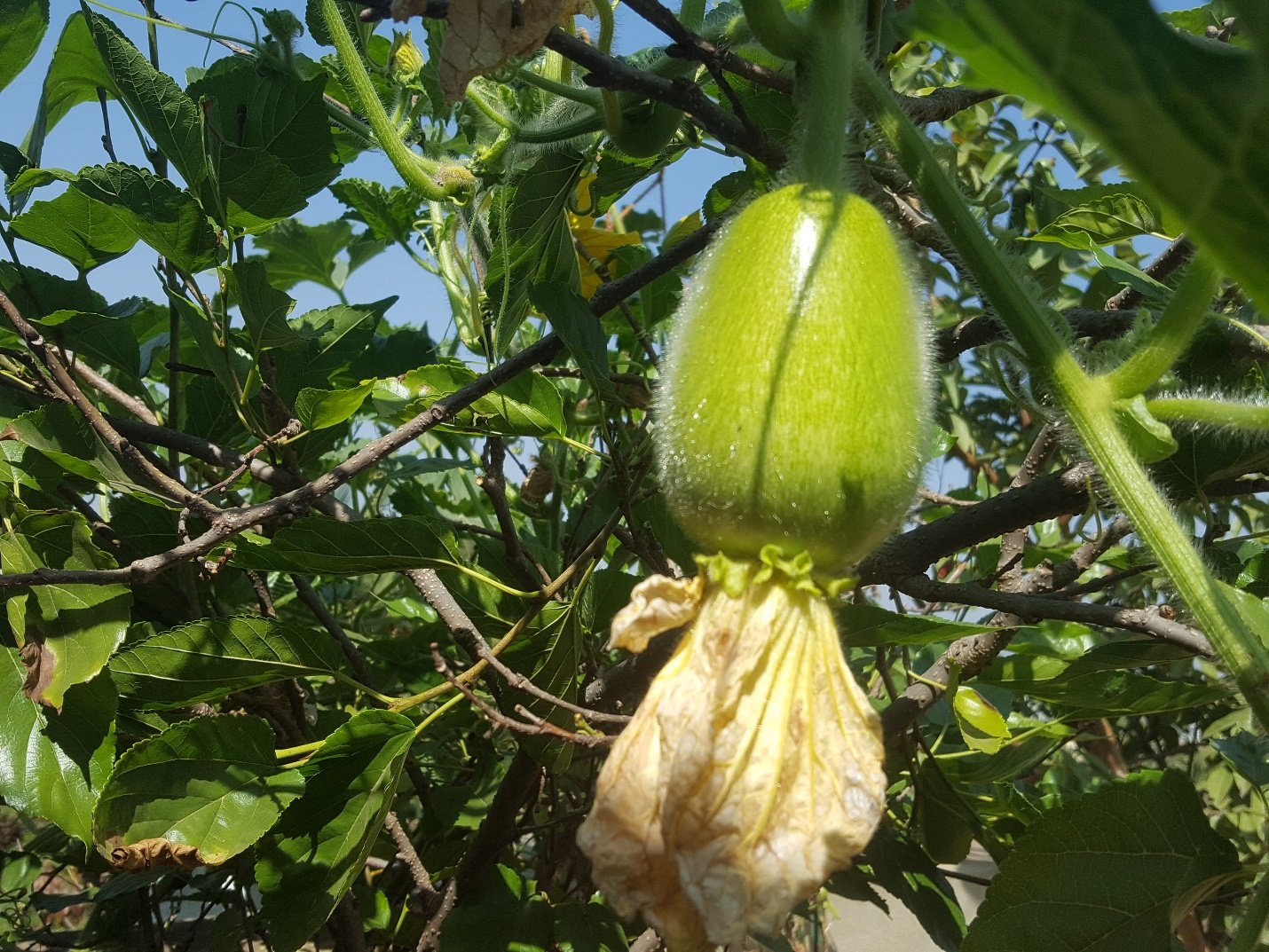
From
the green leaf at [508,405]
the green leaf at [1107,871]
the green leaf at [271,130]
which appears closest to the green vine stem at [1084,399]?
the green leaf at [1107,871]

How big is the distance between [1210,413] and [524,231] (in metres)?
0.59

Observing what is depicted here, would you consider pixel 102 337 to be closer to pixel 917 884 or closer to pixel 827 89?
pixel 827 89

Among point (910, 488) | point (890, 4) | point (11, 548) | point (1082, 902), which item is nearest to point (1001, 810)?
point (1082, 902)

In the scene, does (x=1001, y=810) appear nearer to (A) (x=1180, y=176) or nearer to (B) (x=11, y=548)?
(A) (x=1180, y=176)

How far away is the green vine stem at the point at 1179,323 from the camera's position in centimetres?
52

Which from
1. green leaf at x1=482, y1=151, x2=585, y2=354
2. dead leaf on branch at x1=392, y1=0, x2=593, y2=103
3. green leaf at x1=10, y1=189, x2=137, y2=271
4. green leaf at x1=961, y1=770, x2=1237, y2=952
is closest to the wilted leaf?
dead leaf on branch at x1=392, y1=0, x2=593, y2=103

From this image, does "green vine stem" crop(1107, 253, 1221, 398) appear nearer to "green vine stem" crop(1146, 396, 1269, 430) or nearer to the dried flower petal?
"green vine stem" crop(1146, 396, 1269, 430)

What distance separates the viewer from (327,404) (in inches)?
35.0

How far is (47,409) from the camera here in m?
0.89

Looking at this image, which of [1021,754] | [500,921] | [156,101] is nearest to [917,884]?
[1021,754]

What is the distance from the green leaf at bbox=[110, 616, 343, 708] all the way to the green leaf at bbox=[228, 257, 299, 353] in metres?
0.27

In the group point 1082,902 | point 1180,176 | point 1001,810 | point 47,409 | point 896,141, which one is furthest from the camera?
point 1001,810

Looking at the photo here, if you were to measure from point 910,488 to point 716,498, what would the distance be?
0.36 feet

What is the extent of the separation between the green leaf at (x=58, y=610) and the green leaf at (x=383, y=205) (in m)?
0.61
